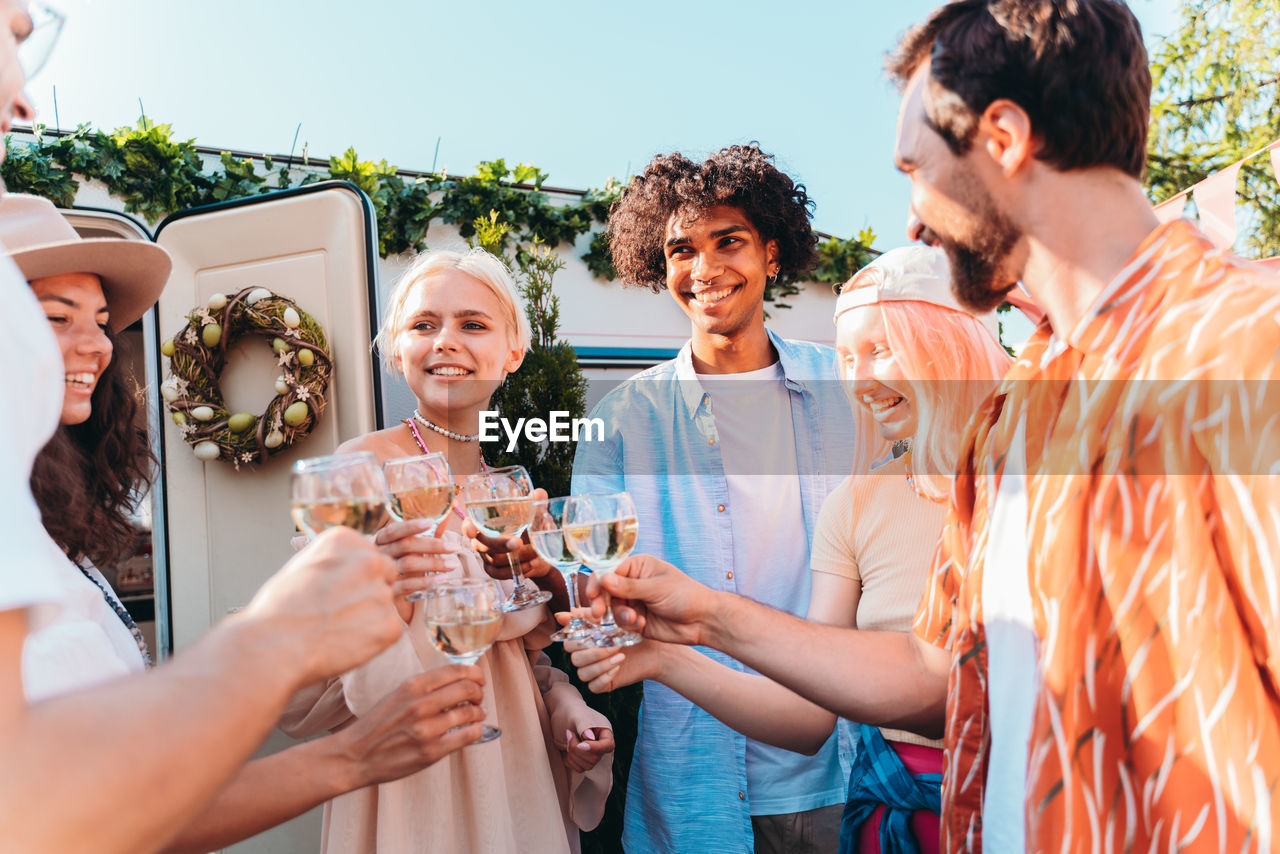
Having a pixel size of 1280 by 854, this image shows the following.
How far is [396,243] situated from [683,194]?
233 cm

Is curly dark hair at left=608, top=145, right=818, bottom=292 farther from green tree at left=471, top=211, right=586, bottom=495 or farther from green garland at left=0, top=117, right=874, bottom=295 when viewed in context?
green garland at left=0, top=117, right=874, bottom=295

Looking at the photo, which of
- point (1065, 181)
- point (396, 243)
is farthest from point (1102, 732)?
point (396, 243)

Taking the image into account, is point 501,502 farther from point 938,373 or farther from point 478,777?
point 938,373

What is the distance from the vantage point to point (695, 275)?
318 cm

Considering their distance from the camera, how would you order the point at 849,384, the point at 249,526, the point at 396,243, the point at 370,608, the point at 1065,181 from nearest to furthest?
the point at 370,608, the point at 1065,181, the point at 849,384, the point at 249,526, the point at 396,243

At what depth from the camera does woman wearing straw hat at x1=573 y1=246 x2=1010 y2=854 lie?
2.02 metres

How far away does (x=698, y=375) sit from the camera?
10.5 feet

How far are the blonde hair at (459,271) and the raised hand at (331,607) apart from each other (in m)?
1.85

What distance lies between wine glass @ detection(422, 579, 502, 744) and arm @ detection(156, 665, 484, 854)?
0.21 feet

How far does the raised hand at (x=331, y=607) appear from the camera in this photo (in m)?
0.86

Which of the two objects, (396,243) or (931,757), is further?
(396,243)

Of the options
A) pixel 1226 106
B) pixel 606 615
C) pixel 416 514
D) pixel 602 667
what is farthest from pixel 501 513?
pixel 1226 106

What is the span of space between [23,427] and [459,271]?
2025 millimetres

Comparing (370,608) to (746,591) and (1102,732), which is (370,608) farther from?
(746,591)
